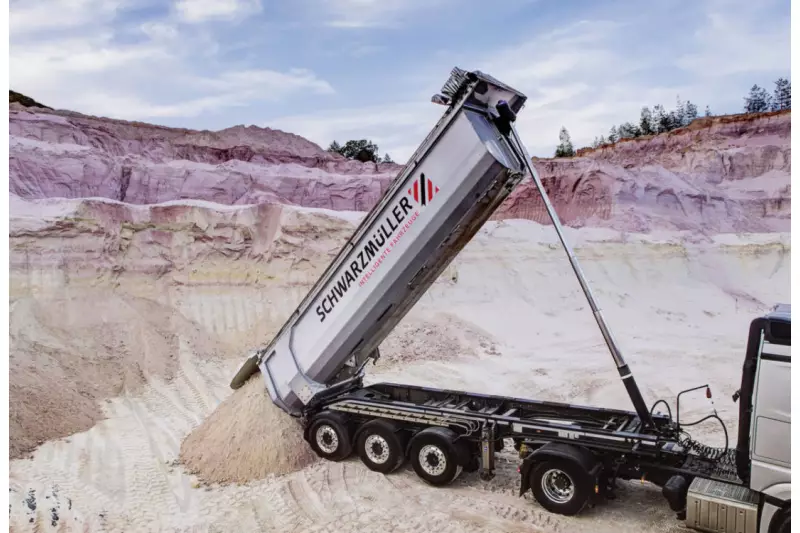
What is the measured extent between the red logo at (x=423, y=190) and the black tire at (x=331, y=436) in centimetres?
316

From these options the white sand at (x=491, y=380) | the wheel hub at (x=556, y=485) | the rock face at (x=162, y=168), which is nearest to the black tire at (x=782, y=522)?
the white sand at (x=491, y=380)

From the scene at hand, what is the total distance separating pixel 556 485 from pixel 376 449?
93.3 inches

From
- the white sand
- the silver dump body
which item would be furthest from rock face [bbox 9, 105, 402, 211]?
the silver dump body

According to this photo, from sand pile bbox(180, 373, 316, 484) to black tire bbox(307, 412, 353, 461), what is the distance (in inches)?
8.1

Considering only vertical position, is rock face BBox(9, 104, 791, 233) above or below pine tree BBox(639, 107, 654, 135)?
below

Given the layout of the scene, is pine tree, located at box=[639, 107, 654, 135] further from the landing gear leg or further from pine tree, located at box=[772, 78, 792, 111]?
the landing gear leg

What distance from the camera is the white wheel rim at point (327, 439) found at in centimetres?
860

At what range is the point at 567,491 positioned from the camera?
6.99 metres

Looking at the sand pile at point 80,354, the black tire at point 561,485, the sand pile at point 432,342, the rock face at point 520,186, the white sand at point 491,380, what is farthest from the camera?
the rock face at point 520,186

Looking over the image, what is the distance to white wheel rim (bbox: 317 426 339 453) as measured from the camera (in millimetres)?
8605

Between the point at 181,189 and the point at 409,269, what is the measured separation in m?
23.0

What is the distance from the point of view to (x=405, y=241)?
758 centimetres

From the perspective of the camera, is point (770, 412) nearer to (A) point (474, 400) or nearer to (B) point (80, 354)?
(A) point (474, 400)

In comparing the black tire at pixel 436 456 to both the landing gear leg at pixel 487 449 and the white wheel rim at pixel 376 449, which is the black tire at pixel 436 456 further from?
the white wheel rim at pixel 376 449
